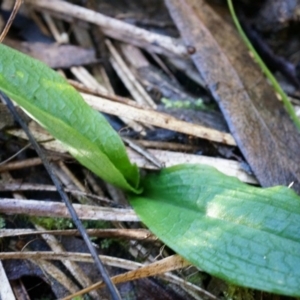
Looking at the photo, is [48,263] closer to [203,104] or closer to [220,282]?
[220,282]

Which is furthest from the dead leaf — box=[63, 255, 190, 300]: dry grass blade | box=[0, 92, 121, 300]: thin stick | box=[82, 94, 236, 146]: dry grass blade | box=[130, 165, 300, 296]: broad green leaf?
box=[0, 92, 121, 300]: thin stick

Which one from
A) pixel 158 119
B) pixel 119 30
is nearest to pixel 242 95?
pixel 158 119

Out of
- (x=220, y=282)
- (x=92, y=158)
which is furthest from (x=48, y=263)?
(x=220, y=282)

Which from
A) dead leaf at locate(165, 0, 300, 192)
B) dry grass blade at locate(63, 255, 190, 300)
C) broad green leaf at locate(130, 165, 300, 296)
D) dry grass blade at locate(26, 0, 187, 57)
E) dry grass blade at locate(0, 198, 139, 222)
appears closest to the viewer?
broad green leaf at locate(130, 165, 300, 296)

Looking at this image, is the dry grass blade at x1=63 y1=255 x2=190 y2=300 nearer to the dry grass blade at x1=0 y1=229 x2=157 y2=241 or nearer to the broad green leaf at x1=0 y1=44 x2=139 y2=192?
the dry grass blade at x1=0 y1=229 x2=157 y2=241

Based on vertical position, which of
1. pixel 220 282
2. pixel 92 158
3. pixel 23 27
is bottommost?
pixel 220 282
